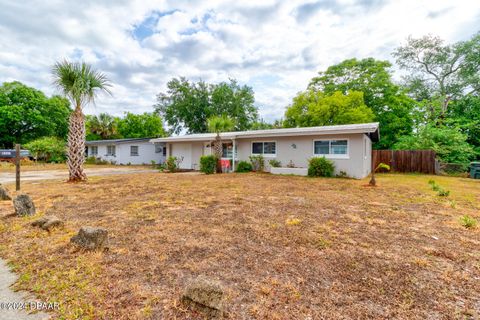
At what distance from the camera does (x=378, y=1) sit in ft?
33.4

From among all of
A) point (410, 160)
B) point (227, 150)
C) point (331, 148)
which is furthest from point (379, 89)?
point (227, 150)

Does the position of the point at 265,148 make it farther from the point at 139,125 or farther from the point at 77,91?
the point at 139,125

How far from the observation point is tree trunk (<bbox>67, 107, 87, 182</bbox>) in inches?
365

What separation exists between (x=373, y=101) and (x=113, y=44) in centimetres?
2267

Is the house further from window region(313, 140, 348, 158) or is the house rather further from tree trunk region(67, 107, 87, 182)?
window region(313, 140, 348, 158)

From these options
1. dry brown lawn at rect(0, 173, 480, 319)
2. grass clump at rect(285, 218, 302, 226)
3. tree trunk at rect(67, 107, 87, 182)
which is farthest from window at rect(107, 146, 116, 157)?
grass clump at rect(285, 218, 302, 226)

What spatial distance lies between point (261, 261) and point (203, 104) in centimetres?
2740

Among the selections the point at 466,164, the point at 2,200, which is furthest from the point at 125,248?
the point at 466,164

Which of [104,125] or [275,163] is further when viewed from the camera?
[104,125]

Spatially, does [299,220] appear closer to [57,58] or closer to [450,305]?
[450,305]

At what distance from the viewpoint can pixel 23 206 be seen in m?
4.69

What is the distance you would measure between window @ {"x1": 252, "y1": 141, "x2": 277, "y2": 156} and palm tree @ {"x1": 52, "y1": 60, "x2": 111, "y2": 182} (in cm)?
868

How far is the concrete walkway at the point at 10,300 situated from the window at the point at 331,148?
12263mm

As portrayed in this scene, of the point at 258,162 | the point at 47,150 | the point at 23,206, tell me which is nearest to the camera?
the point at 23,206
